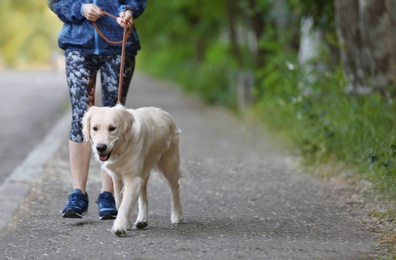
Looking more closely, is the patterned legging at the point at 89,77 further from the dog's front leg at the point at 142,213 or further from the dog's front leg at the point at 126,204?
the dog's front leg at the point at 126,204

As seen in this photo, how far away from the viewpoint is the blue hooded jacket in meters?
6.58

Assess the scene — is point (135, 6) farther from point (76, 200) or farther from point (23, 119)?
point (23, 119)

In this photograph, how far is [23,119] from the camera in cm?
1766

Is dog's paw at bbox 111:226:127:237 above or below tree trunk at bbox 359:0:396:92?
below

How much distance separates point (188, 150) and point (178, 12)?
Result: 1858 centimetres

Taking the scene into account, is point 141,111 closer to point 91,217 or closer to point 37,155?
point 91,217

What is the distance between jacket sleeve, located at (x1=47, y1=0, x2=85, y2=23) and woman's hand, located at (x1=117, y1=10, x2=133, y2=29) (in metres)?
0.33

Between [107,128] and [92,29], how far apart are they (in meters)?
1.12

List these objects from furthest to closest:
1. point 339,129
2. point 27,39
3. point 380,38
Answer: point 27,39 → point 380,38 → point 339,129

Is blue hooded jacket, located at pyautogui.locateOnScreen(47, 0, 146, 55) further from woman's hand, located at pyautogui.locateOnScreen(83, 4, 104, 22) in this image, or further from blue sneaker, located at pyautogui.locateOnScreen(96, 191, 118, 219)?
blue sneaker, located at pyautogui.locateOnScreen(96, 191, 118, 219)

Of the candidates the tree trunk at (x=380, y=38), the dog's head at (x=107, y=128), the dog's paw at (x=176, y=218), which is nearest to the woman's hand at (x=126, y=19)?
the dog's head at (x=107, y=128)

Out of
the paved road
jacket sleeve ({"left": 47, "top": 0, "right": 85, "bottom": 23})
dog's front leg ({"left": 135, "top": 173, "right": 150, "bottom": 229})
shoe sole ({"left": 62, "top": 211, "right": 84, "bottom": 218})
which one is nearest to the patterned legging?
jacket sleeve ({"left": 47, "top": 0, "right": 85, "bottom": 23})

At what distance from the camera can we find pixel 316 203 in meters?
7.46

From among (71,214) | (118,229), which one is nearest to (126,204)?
(118,229)
